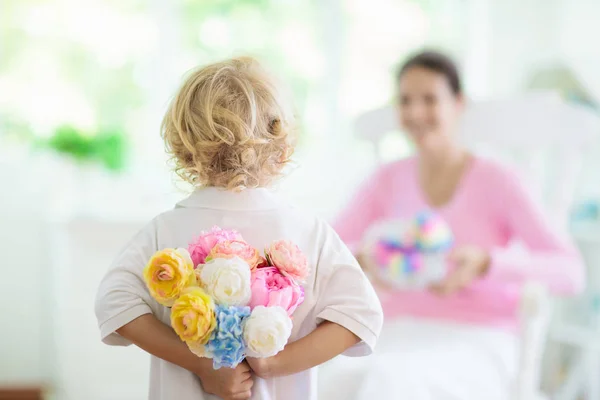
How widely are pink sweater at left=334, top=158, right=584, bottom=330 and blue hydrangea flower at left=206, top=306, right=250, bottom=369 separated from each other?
39.1 inches

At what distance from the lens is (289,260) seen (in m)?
0.89

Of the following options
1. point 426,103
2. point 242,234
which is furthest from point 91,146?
point 242,234

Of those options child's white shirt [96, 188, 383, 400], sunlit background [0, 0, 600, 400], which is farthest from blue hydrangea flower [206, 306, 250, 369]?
sunlit background [0, 0, 600, 400]

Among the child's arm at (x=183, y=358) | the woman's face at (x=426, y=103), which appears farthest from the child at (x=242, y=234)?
the woman's face at (x=426, y=103)

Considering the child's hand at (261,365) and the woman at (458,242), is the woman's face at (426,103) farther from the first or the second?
the child's hand at (261,365)

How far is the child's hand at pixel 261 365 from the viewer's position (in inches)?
37.0

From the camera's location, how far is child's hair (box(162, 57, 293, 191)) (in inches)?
37.4

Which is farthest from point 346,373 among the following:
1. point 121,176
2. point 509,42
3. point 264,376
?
point 509,42

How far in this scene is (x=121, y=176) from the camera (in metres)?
2.75

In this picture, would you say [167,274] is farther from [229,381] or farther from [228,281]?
[229,381]

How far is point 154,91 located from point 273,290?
6.79 feet

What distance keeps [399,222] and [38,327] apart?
1.68 meters

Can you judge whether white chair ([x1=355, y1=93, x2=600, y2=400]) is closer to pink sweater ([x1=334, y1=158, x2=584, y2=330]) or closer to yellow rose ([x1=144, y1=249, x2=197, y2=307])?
pink sweater ([x1=334, y1=158, x2=584, y2=330])

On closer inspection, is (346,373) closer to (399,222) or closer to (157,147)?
(399,222)
